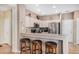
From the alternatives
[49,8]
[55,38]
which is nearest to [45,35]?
[55,38]

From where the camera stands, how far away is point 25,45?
2.44 meters

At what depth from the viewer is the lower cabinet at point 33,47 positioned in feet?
7.91

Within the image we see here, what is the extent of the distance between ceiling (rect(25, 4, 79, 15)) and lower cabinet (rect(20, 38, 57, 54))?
460mm

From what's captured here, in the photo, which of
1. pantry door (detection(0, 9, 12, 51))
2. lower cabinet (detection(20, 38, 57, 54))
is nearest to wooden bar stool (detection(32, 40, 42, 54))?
lower cabinet (detection(20, 38, 57, 54))

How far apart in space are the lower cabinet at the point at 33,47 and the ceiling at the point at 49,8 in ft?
1.51

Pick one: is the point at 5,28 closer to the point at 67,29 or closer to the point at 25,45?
the point at 25,45

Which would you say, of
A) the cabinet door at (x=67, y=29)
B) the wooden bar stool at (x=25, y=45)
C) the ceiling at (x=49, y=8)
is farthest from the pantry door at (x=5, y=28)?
the cabinet door at (x=67, y=29)

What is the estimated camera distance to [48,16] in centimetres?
240

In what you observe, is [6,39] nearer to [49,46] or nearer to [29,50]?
[29,50]

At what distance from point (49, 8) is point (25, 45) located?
68 cm

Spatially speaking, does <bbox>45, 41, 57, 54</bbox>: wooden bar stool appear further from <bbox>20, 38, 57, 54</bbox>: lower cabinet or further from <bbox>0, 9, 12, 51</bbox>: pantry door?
<bbox>0, 9, 12, 51</bbox>: pantry door

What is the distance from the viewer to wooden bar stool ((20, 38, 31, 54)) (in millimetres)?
2422

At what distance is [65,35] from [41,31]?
37 cm

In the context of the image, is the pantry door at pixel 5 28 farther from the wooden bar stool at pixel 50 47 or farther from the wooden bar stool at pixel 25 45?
the wooden bar stool at pixel 50 47
